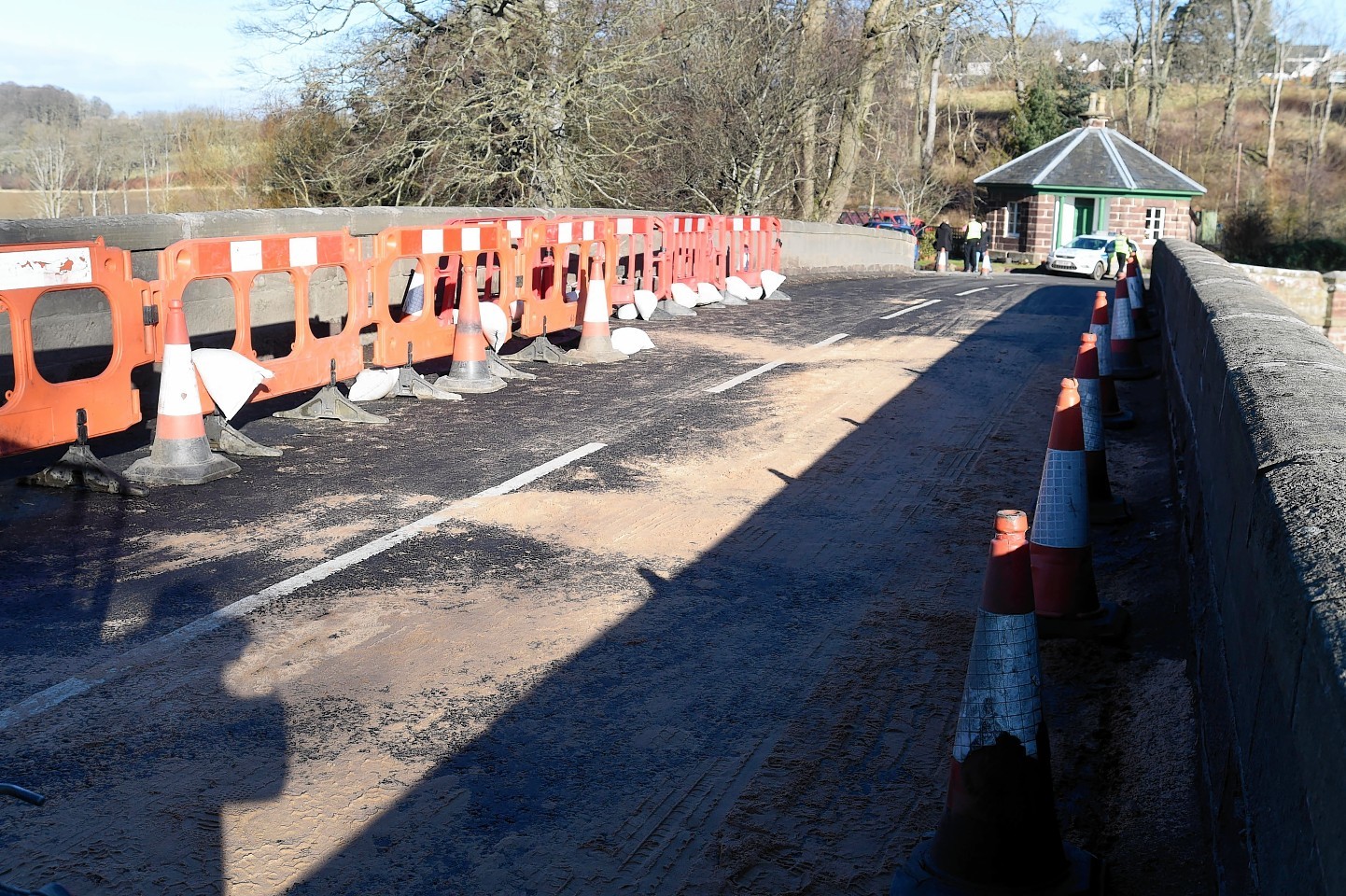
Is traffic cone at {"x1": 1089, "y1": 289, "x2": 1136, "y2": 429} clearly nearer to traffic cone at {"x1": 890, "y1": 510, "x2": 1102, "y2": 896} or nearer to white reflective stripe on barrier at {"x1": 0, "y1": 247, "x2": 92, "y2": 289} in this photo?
traffic cone at {"x1": 890, "y1": 510, "x2": 1102, "y2": 896}

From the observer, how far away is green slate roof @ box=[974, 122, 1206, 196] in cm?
5450

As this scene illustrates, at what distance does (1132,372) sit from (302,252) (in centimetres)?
796

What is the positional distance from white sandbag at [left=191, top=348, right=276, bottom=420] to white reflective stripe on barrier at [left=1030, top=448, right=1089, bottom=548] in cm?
537

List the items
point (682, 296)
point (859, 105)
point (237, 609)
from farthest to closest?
point (859, 105)
point (682, 296)
point (237, 609)

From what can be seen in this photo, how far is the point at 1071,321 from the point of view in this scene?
1895 cm

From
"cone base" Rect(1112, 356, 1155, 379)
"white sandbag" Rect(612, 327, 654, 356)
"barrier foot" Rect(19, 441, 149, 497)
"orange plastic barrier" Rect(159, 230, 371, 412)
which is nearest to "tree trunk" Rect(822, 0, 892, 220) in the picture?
"white sandbag" Rect(612, 327, 654, 356)

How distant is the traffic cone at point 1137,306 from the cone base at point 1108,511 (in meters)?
8.68

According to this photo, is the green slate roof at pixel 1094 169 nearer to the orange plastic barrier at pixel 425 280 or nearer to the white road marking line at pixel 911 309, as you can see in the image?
the white road marking line at pixel 911 309

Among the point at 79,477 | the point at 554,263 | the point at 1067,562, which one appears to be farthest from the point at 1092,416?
the point at 554,263

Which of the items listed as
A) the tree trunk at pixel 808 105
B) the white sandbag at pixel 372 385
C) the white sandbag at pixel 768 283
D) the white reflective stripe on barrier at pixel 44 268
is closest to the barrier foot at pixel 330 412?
the white sandbag at pixel 372 385

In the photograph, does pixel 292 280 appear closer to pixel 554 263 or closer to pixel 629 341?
pixel 554 263

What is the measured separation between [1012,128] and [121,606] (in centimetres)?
7210

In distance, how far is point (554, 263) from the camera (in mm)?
14078

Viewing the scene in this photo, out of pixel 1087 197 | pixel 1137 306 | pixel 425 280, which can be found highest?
pixel 1087 197
